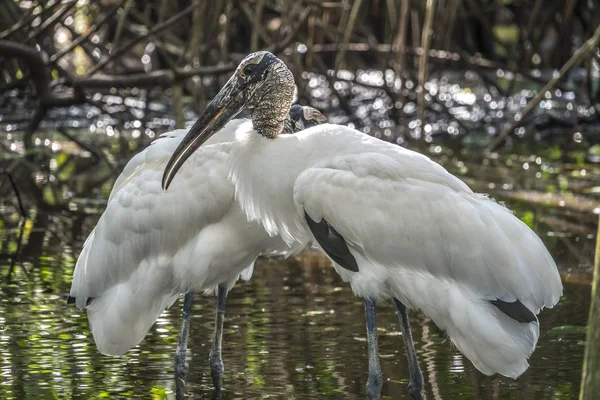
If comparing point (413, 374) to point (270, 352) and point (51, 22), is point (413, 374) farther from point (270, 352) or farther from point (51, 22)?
point (51, 22)

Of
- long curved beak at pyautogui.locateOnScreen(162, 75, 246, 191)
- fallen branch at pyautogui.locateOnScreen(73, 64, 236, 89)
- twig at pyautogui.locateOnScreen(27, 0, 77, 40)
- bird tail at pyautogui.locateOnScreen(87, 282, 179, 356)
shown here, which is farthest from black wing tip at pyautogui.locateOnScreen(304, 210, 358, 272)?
twig at pyautogui.locateOnScreen(27, 0, 77, 40)

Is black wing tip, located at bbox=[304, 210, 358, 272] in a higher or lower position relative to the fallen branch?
lower

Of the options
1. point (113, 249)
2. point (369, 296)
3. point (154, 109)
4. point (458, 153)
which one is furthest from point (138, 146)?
point (369, 296)

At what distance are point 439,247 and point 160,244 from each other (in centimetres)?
162

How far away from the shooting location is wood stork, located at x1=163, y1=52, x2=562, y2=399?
235 inches

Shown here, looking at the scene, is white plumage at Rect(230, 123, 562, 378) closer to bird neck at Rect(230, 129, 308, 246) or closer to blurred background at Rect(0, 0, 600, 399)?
bird neck at Rect(230, 129, 308, 246)

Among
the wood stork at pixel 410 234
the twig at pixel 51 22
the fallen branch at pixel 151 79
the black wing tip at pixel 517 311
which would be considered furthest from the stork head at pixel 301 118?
the twig at pixel 51 22

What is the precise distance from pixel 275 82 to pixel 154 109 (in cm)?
1094

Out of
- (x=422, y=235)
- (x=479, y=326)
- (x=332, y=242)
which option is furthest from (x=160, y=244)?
(x=479, y=326)

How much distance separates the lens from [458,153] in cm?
1500

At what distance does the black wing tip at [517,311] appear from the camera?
5930 millimetres

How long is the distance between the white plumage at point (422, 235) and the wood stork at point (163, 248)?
366mm

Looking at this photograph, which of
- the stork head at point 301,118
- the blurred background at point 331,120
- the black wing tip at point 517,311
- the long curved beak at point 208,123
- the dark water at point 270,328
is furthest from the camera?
the stork head at point 301,118

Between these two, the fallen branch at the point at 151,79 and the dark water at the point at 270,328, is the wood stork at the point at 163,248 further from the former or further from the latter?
the fallen branch at the point at 151,79
